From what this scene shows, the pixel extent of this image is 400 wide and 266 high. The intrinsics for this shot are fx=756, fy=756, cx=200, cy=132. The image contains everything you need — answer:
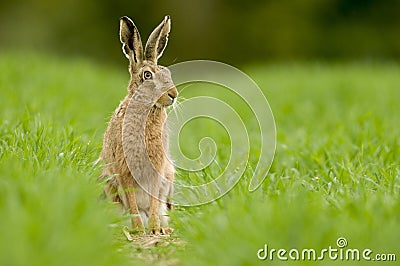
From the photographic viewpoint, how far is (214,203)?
4316 mm

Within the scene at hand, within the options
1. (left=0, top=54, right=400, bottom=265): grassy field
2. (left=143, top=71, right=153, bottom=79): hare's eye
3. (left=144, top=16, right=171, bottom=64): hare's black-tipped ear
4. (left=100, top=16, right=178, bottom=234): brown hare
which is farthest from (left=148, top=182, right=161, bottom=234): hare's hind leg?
(left=144, top=16, right=171, bottom=64): hare's black-tipped ear

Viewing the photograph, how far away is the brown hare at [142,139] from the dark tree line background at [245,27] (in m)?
17.7

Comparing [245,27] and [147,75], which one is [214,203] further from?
[245,27]

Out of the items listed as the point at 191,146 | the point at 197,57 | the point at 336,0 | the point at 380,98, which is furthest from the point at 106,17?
the point at 191,146

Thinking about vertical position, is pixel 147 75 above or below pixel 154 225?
above

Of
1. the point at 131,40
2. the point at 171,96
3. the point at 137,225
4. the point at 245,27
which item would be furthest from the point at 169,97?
the point at 245,27

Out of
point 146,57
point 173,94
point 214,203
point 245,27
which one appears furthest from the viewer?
point 245,27

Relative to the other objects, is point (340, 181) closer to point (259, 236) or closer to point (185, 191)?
point (185, 191)

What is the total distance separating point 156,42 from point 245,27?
18.9m

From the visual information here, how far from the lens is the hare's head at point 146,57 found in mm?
4465

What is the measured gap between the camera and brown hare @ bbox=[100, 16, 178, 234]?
177 inches

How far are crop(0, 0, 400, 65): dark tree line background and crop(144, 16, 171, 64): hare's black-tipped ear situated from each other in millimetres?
17595

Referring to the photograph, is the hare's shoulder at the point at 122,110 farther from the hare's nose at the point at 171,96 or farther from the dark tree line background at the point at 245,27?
the dark tree line background at the point at 245,27

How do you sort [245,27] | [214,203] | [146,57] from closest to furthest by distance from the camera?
[214,203]
[146,57]
[245,27]
